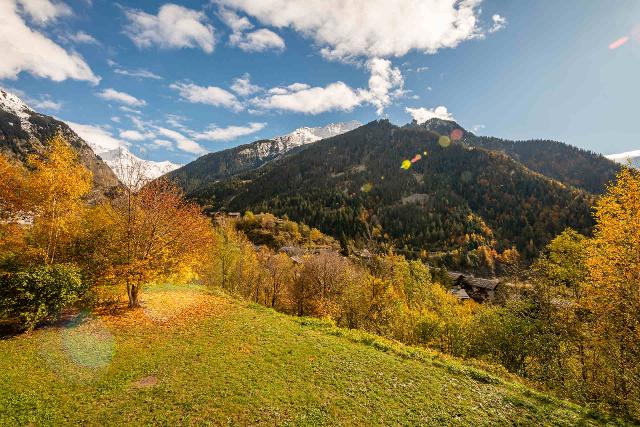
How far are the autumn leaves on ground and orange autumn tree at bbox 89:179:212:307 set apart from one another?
0.16 meters

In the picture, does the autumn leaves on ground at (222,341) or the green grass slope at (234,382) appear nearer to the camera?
the green grass slope at (234,382)

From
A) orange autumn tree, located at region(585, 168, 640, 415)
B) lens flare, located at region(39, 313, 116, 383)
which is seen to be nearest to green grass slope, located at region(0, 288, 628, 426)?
lens flare, located at region(39, 313, 116, 383)

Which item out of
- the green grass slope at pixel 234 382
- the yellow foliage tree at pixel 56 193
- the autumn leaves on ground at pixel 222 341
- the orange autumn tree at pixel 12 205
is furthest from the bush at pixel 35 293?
the orange autumn tree at pixel 12 205

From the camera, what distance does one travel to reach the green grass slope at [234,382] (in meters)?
13.2

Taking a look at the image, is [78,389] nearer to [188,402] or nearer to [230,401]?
[188,402]

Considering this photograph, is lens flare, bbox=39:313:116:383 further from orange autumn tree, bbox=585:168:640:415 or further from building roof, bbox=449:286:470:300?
building roof, bbox=449:286:470:300

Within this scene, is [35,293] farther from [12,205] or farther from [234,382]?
[234,382]

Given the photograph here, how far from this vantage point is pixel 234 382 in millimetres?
15953

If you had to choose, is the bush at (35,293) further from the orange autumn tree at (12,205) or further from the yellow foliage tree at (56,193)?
the orange autumn tree at (12,205)

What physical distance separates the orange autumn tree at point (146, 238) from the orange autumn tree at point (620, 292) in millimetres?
32927

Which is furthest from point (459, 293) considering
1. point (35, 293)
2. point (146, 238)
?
point (35, 293)

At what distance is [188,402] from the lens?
1387 centimetres

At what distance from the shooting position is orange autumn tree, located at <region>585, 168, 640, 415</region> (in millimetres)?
19295

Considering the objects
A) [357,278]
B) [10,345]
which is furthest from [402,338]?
[10,345]
